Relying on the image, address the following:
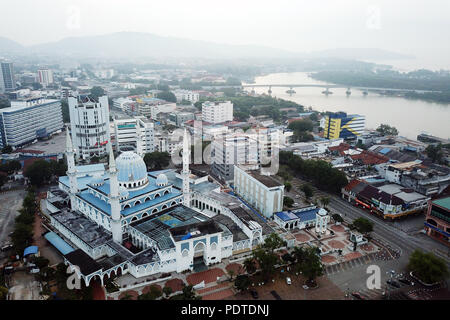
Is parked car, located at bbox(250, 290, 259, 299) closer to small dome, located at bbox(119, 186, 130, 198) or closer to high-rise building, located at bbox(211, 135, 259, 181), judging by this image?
small dome, located at bbox(119, 186, 130, 198)

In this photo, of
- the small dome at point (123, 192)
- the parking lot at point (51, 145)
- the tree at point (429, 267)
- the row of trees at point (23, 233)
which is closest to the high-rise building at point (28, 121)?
the parking lot at point (51, 145)

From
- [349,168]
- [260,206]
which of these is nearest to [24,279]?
→ [260,206]

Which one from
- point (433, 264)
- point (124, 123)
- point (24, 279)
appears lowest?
point (24, 279)

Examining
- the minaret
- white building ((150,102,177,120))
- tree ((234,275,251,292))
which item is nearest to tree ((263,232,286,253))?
tree ((234,275,251,292))

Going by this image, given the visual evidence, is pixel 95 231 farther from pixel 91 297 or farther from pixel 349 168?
pixel 349 168

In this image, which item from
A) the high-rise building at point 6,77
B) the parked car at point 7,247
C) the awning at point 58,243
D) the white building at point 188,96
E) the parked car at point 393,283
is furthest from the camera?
the white building at point 188,96

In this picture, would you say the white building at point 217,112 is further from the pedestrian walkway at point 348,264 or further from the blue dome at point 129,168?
the pedestrian walkway at point 348,264
